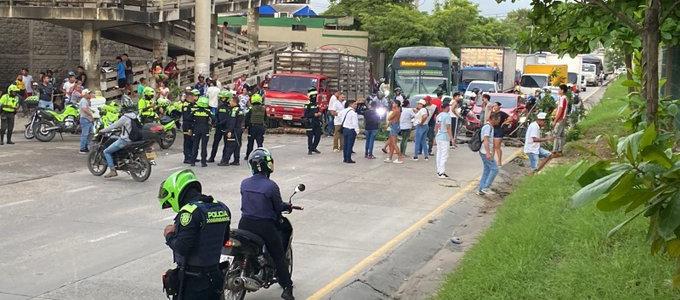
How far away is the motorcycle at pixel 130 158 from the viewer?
16.5 m

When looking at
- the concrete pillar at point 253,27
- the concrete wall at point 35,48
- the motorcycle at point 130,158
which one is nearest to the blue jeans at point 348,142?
the motorcycle at point 130,158

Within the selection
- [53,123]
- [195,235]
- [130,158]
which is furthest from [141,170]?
[195,235]

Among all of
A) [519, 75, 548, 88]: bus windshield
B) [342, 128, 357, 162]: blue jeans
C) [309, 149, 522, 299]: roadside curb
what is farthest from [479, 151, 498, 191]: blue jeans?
[519, 75, 548, 88]: bus windshield

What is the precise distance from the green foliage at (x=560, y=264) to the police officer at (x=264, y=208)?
1609 mm

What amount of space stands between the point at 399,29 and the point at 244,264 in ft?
152

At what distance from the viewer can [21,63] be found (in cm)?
3194

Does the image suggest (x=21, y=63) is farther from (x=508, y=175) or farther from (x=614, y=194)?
(x=614, y=194)

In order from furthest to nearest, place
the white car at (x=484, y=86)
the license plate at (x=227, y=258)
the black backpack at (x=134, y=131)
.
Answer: the white car at (x=484, y=86) < the black backpack at (x=134, y=131) < the license plate at (x=227, y=258)

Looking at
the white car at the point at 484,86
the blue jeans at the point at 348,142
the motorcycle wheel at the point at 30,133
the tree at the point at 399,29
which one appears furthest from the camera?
the tree at the point at 399,29

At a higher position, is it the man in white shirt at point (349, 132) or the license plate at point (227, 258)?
the man in white shirt at point (349, 132)

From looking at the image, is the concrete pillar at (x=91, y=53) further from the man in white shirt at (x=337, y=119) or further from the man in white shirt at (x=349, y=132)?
the man in white shirt at (x=349, y=132)

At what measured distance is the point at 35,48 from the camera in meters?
32.3

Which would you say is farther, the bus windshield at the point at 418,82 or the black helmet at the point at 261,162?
the bus windshield at the point at 418,82

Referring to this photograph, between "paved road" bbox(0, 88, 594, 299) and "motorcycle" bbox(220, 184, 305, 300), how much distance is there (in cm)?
77
